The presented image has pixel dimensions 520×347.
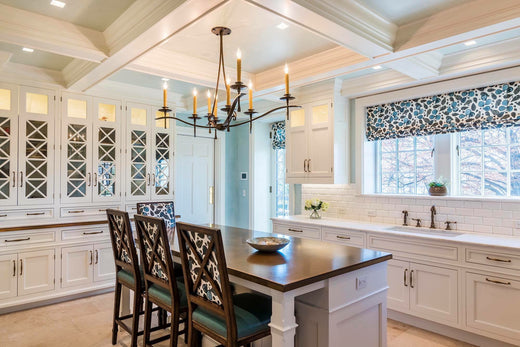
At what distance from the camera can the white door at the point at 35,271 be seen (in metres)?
3.64

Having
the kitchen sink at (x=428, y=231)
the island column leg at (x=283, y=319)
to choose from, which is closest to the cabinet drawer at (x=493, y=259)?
the kitchen sink at (x=428, y=231)

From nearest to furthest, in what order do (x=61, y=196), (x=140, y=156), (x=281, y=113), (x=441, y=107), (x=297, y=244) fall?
(x=297, y=244)
(x=441, y=107)
(x=61, y=196)
(x=140, y=156)
(x=281, y=113)

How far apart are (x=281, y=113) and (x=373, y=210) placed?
1874 millimetres

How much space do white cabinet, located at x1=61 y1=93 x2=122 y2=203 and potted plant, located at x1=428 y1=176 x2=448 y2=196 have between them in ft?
11.9

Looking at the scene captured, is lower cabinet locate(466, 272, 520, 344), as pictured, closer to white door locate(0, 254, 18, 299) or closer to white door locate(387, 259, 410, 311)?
white door locate(387, 259, 410, 311)

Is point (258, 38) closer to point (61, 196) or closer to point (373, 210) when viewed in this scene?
point (373, 210)

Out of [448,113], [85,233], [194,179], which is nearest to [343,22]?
[448,113]

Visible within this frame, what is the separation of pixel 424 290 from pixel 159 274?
7.66 feet

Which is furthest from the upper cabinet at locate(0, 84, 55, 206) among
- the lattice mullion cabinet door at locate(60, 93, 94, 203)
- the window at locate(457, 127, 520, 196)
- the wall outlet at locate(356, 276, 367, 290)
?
the window at locate(457, 127, 520, 196)

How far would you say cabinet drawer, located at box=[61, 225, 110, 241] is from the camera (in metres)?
3.92

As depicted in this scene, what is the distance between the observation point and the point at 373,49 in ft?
8.62

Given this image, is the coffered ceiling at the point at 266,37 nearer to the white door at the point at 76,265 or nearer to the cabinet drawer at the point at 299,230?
the cabinet drawer at the point at 299,230

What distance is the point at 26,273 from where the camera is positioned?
12.0ft

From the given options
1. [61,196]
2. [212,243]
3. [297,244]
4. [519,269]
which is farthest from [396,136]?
[61,196]
